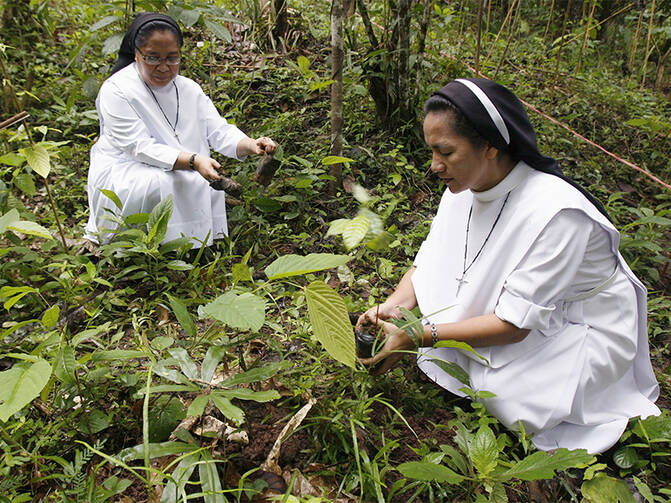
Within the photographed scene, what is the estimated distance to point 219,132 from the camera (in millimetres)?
3352

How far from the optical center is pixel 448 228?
223cm

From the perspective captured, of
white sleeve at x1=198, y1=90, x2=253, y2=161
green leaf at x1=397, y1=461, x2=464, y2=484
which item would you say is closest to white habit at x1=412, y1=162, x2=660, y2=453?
green leaf at x1=397, y1=461, x2=464, y2=484

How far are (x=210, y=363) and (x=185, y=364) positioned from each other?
8 centimetres

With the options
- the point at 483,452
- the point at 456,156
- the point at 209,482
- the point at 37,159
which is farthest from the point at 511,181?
the point at 37,159

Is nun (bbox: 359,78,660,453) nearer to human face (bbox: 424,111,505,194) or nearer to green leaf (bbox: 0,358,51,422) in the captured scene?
human face (bbox: 424,111,505,194)

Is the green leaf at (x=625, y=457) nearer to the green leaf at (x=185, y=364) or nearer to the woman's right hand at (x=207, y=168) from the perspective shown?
the green leaf at (x=185, y=364)

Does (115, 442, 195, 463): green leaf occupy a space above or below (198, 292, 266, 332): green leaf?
below

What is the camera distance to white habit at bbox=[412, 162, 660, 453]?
5.78 ft

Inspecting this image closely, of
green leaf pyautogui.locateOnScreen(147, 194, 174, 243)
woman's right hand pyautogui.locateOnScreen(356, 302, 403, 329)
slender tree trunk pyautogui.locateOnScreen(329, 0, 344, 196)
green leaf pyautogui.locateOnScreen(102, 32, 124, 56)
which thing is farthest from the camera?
green leaf pyautogui.locateOnScreen(102, 32, 124, 56)

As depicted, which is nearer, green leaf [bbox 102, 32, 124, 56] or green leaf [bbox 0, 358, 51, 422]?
green leaf [bbox 0, 358, 51, 422]

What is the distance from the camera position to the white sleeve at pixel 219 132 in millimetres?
3311

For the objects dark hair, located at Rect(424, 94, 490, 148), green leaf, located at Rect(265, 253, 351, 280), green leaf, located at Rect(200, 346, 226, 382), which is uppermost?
dark hair, located at Rect(424, 94, 490, 148)

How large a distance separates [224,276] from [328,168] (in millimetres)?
1391

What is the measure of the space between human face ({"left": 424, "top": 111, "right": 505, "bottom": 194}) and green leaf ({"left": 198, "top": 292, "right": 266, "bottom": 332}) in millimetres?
871
